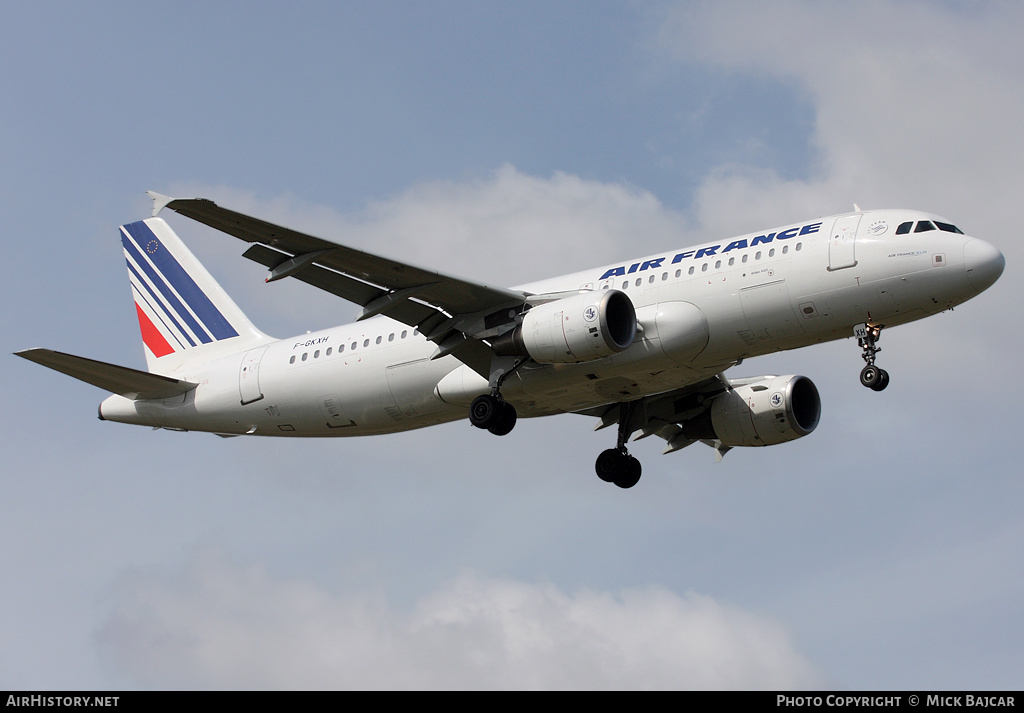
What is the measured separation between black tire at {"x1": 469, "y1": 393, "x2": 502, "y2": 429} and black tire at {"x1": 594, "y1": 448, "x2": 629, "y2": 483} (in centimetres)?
692

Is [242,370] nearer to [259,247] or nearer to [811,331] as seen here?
[259,247]

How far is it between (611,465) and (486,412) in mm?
7111

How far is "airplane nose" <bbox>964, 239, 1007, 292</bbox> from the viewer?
2917 centimetres

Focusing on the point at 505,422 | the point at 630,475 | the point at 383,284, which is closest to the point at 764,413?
the point at 630,475

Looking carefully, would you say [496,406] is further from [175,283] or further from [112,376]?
[175,283]

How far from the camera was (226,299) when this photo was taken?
1620 inches

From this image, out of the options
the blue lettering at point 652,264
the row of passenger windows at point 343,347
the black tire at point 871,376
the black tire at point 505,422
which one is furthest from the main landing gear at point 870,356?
the row of passenger windows at point 343,347

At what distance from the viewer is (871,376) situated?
98.4 feet

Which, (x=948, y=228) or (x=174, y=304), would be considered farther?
(x=174, y=304)

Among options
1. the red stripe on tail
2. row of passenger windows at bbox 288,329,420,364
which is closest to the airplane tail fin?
the red stripe on tail

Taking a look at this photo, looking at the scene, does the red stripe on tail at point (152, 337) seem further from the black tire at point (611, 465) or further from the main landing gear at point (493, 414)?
the black tire at point (611, 465)
